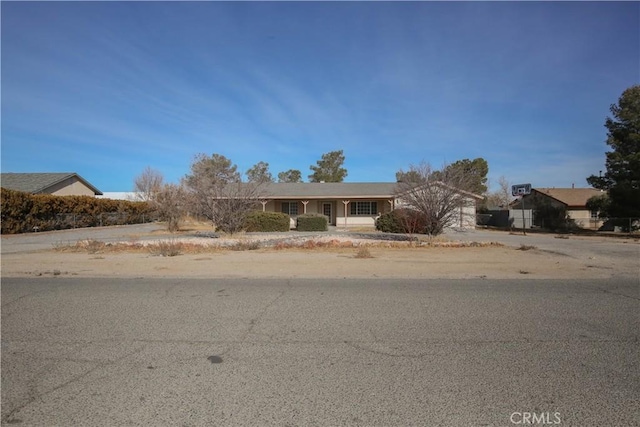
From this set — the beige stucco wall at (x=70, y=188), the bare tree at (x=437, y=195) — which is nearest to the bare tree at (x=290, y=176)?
the beige stucco wall at (x=70, y=188)

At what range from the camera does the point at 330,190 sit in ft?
120

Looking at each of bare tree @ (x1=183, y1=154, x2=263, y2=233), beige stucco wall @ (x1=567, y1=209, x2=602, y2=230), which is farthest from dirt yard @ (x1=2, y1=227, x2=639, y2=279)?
beige stucco wall @ (x1=567, y1=209, x2=602, y2=230)

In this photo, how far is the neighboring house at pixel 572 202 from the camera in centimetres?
4183

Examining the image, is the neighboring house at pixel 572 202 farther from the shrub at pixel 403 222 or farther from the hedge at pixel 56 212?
the hedge at pixel 56 212

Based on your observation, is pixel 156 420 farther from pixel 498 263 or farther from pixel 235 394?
pixel 498 263

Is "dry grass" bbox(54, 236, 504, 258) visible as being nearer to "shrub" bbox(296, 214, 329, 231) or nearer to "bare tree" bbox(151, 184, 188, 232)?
"shrub" bbox(296, 214, 329, 231)

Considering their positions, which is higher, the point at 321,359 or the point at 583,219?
the point at 583,219

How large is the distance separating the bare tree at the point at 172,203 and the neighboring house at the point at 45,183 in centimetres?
1575

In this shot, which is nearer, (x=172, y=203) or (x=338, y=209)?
(x=172, y=203)

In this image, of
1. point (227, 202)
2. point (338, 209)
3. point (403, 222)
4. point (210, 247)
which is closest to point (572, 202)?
point (338, 209)

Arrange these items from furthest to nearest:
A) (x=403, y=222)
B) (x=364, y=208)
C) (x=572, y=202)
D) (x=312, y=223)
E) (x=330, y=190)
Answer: (x=572, y=202) < (x=330, y=190) < (x=364, y=208) < (x=312, y=223) < (x=403, y=222)

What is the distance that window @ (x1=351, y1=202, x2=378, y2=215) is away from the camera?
119ft

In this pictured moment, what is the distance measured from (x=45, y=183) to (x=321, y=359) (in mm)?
43653

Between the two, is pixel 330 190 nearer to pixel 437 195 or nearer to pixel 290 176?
pixel 437 195
